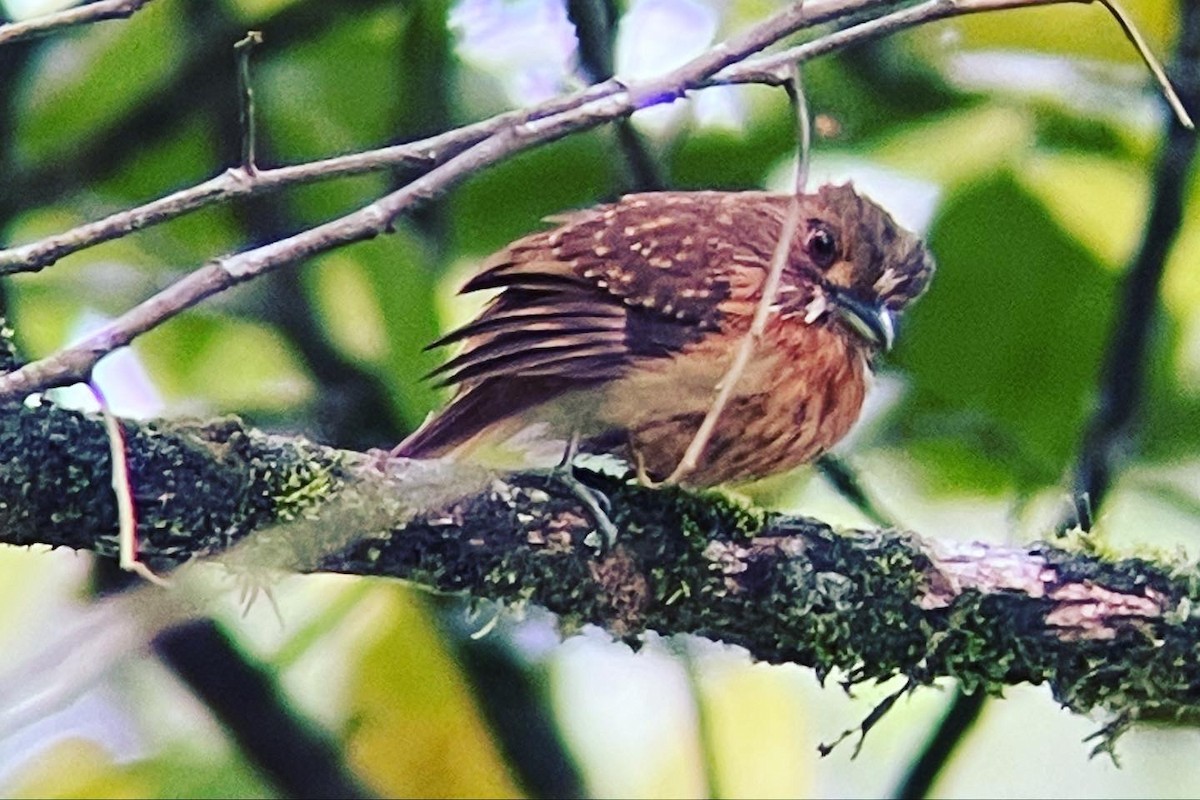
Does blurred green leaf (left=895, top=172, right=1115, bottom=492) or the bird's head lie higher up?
the bird's head

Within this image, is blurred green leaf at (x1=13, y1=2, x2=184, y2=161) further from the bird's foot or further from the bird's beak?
the bird's beak

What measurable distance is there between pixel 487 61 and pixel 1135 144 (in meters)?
0.63

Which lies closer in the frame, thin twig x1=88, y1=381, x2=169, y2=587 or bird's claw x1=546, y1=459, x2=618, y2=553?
thin twig x1=88, y1=381, x2=169, y2=587

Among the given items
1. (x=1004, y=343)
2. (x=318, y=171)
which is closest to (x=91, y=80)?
(x=318, y=171)

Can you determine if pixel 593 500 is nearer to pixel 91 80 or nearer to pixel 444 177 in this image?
pixel 444 177

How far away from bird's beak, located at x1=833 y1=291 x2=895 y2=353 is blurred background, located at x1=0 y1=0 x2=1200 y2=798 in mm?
105

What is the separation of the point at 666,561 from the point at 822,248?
1.07ft

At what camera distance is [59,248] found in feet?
2.97

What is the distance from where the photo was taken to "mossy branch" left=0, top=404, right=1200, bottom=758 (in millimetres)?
979

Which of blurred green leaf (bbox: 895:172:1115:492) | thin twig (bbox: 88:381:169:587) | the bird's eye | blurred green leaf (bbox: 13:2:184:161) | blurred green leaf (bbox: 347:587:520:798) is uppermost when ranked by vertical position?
blurred green leaf (bbox: 13:2:184:161)

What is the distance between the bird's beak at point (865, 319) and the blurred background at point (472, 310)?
0.34 ft

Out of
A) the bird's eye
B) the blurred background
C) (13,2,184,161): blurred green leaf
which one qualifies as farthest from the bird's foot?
(13,2,184,161): blurred green leaf

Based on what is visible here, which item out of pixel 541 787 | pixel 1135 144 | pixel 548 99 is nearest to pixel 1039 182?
pixel 1135 144

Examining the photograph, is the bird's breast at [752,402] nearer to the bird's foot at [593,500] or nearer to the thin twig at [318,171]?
the bird's foot at [593,500]
